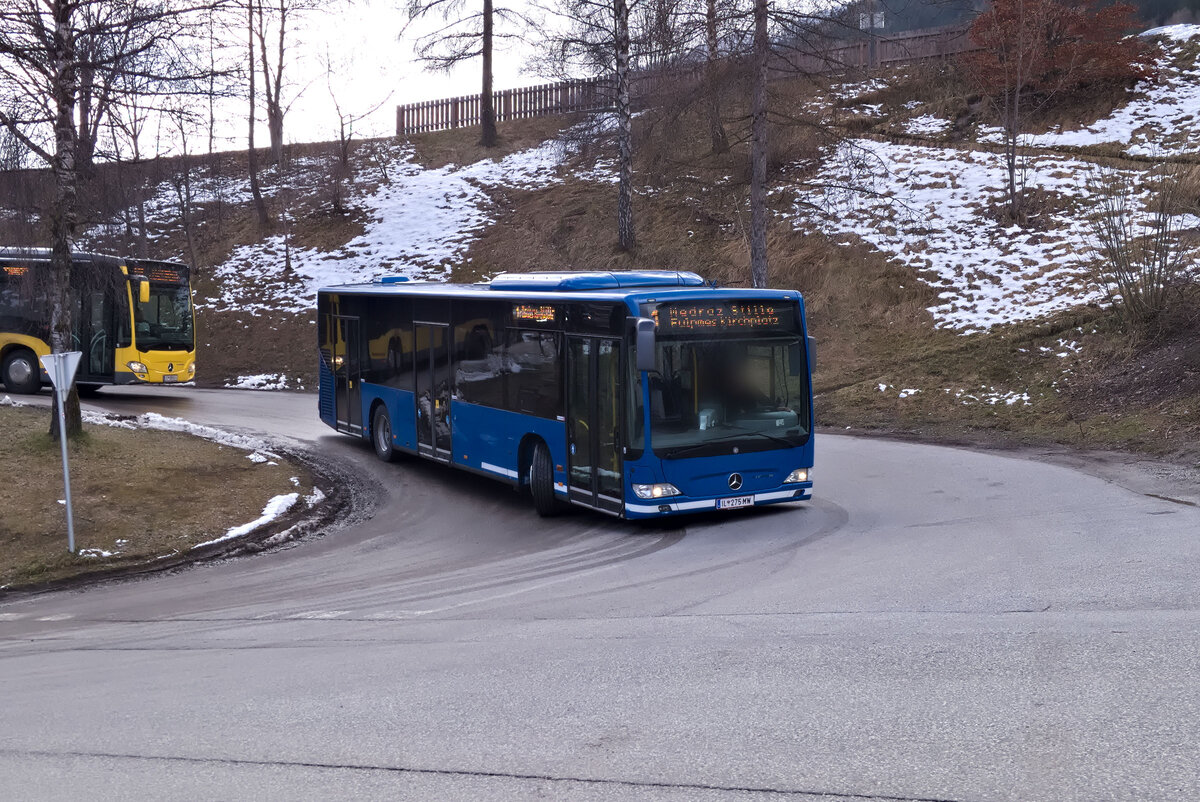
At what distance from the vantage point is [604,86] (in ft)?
105

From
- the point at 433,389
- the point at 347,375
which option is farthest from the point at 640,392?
the point at 347,375

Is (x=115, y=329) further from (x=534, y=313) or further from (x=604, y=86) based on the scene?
(x=534, y=313)

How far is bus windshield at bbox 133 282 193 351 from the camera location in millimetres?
26375

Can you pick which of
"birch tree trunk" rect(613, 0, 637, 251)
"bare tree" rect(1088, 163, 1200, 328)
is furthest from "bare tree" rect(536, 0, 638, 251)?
"bare tree" rect(1088, 163, 1200, 328)

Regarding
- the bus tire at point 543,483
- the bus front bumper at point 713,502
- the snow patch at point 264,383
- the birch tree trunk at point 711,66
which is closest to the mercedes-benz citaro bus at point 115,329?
the snow patch at point 264,383

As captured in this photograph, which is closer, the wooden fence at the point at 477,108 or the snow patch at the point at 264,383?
the snow patch at the point at 264,383

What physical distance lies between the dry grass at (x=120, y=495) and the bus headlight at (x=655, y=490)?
4.99 meters

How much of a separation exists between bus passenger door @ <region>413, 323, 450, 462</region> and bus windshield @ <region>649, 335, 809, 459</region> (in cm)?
491

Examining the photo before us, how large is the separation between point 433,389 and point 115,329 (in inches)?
504

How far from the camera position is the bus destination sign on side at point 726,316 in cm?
1238

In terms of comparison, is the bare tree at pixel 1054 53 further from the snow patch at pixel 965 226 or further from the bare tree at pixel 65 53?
the bare tree at pixel 65 53

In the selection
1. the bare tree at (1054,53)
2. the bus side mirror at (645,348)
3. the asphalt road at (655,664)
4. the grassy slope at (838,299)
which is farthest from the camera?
the bare tree at (1054,53)

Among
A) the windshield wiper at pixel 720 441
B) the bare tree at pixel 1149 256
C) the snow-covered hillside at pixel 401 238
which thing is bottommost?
the windshield wiper at pixel 720 441

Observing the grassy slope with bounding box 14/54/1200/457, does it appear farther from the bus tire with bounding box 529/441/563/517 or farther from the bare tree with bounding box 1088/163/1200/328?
the bus tire with bounding box 529/441/563/517
